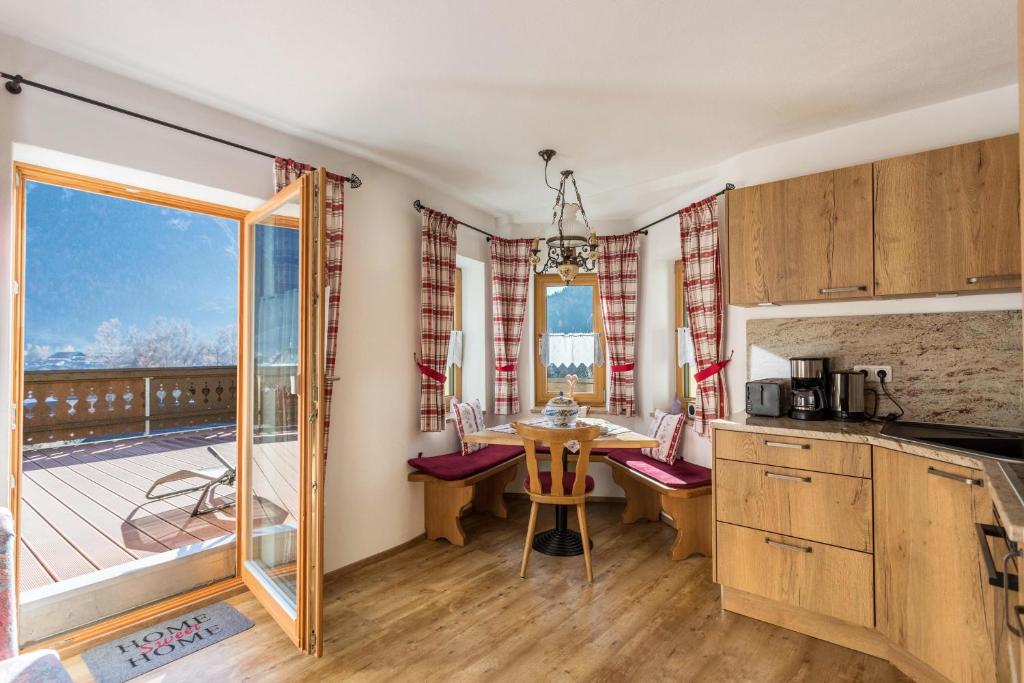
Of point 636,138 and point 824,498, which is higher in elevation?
point 636,138

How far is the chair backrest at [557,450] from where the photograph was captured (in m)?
2.78

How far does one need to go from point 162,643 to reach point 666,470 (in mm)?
2887

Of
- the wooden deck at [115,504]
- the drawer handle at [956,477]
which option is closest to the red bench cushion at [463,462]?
the wooden deck at [115,504]

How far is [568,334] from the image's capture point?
4523 mm

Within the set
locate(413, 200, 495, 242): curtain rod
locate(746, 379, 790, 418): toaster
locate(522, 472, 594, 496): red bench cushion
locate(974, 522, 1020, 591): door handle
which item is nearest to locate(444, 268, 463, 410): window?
locate(413, 200, 495, 242): curtain rod

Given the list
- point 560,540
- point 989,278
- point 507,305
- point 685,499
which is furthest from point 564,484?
point 989,278

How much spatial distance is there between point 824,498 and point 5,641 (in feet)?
9.62

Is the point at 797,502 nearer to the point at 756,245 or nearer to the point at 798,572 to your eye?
the point at 798,572

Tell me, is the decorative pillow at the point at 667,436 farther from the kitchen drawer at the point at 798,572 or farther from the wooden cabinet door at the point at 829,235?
the wooden cabinet door at the point at 829,235

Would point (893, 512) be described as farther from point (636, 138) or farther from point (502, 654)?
point (636, 138)

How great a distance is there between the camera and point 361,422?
3.07 meters

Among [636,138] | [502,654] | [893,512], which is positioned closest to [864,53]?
[636,138]

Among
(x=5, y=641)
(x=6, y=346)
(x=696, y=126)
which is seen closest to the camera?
(x=5, y=641)

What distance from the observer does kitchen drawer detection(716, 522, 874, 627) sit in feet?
6.94
